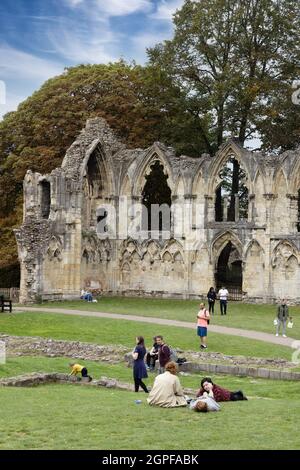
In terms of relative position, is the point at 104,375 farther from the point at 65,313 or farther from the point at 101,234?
the point at 101,234

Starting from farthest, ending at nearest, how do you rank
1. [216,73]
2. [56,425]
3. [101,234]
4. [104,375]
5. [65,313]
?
[216,73] → [101,234] → [65,313] → [104,375] → [56,425]

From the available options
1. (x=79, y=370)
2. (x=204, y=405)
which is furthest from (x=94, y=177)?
(x=204, y=405)

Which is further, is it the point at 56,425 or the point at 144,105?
the point at 144,105

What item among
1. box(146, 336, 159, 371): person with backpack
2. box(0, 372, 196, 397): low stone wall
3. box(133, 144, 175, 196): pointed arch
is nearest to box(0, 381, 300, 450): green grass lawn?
box(0, 372, 196, 397): low stone wall

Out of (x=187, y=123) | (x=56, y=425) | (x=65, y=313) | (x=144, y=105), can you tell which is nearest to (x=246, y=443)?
(x=56, y=425)

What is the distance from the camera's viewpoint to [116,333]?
110ft

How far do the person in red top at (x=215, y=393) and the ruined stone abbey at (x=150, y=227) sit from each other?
97.1 ft

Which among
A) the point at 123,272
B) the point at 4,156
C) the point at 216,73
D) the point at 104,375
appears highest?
the point at 216,73

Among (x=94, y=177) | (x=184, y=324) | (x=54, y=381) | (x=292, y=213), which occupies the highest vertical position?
(x=94, y=177)

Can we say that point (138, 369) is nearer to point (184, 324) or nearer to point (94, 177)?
point (184, 324)

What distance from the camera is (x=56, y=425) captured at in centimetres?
1573

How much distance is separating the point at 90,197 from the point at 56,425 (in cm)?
4070

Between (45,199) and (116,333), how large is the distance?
20.3 m

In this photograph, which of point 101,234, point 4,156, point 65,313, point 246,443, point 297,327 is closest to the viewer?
point 246,443
